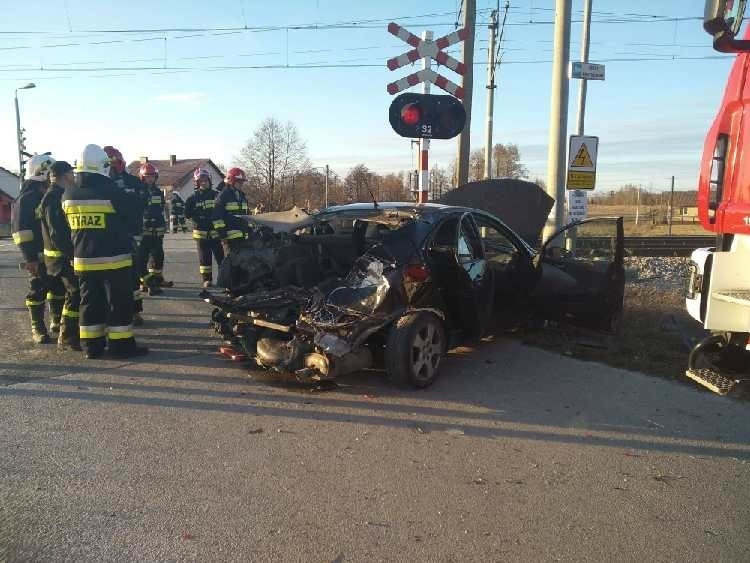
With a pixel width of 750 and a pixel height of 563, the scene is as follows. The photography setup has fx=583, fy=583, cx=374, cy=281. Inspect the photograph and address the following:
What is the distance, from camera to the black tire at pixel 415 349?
4832 mm

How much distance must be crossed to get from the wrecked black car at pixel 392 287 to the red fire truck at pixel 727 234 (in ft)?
Answer: 6.68

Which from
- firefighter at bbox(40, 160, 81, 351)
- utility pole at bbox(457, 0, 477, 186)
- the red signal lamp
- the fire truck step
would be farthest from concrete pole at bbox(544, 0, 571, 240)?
firefighter at bbox(40, 160, 81, 351)

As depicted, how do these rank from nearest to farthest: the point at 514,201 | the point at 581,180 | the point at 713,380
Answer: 1. the point at 713,380
2. the point at 581,180
3. the point at 514,201

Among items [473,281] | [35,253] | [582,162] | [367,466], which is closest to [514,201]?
[582,162]

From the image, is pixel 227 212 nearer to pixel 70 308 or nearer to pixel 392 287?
pixel 70 308

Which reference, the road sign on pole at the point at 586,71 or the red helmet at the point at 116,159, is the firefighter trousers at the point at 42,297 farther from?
the road sign on pole at the point at 586,71

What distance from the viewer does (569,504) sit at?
3.24 m

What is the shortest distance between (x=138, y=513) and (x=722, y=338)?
3.65 metres

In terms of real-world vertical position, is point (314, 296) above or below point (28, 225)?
below

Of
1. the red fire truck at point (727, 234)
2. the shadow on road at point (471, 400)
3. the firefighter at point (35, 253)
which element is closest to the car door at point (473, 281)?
the shadow on road at point (471, 400)

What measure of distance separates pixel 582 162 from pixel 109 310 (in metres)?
7.49

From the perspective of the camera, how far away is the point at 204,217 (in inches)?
372

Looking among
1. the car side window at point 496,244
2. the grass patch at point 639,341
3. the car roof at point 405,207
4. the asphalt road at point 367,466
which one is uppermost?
the car roof at point 405,207

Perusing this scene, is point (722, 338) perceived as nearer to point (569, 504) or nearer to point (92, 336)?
point (569, 504)
